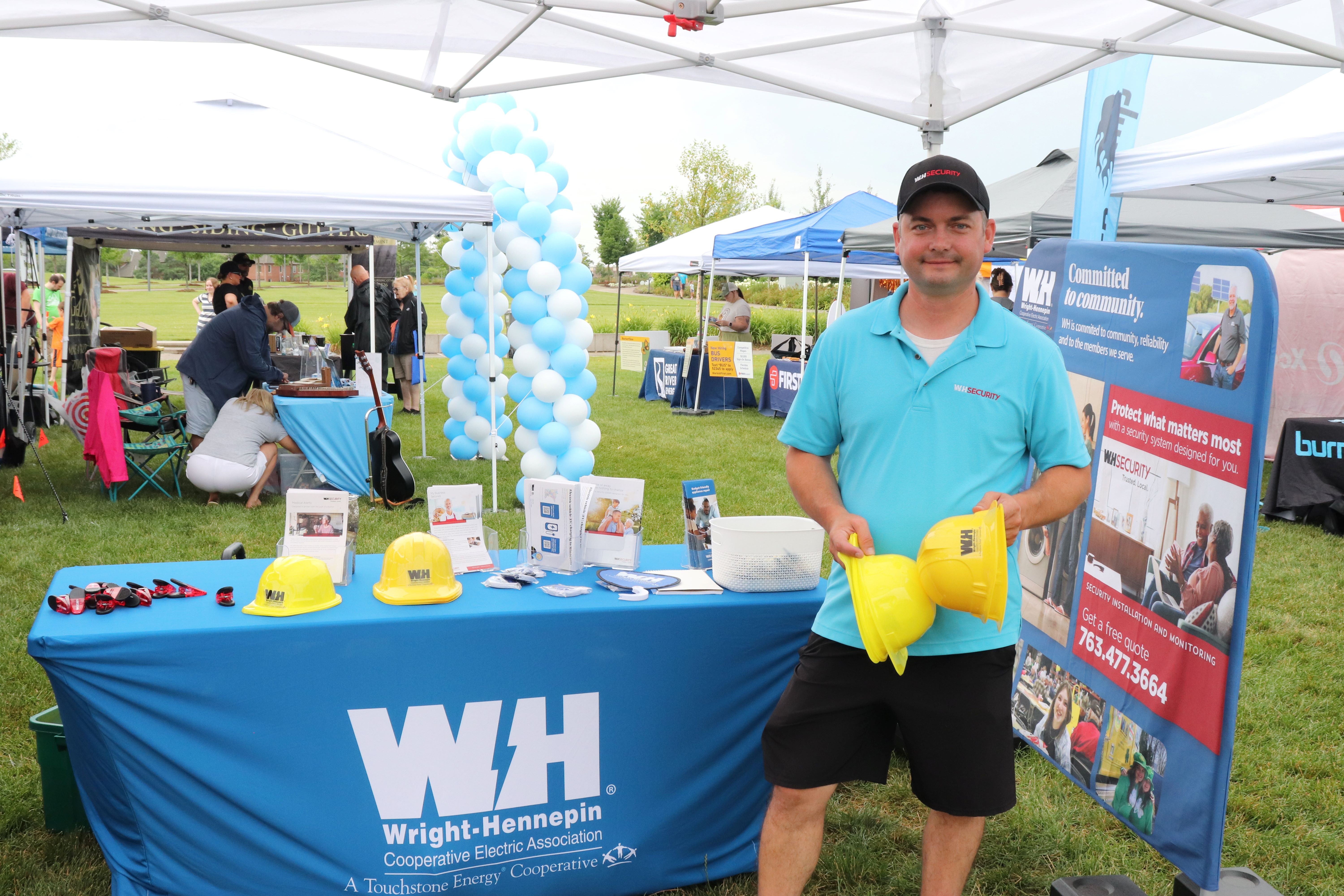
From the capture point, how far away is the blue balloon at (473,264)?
7.59 m

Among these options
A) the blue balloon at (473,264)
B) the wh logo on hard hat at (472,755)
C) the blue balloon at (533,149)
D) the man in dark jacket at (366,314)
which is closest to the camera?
the wh logo on hard hat at (472,755)

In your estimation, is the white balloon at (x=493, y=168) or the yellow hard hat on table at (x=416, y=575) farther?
the white balloon at (x=493, y=168)

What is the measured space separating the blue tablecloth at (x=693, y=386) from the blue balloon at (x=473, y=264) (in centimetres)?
459

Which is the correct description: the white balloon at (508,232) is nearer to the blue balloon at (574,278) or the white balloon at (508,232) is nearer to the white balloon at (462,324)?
the blue balloon at (574,278)

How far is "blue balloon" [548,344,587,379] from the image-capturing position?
6.43 metres

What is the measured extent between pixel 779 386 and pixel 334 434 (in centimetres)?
618

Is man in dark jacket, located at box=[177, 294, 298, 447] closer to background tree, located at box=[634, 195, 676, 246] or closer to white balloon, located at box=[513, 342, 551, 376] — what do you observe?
white balloon, located at box=[513, 342, 551, 376]

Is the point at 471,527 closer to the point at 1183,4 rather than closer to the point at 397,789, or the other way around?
the point at 397,789

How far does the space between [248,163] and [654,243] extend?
124 feet

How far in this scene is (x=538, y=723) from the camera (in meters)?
2.27

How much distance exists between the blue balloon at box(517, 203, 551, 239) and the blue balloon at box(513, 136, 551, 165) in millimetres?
504

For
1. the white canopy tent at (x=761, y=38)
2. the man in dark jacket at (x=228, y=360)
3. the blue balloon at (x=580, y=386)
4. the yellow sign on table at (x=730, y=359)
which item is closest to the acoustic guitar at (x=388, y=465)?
the man in dark jacket at (x=228, y=360)

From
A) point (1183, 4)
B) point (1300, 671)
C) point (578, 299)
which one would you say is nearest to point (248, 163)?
point (578, 299)

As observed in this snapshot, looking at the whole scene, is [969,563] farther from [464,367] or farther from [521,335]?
[464,367]
